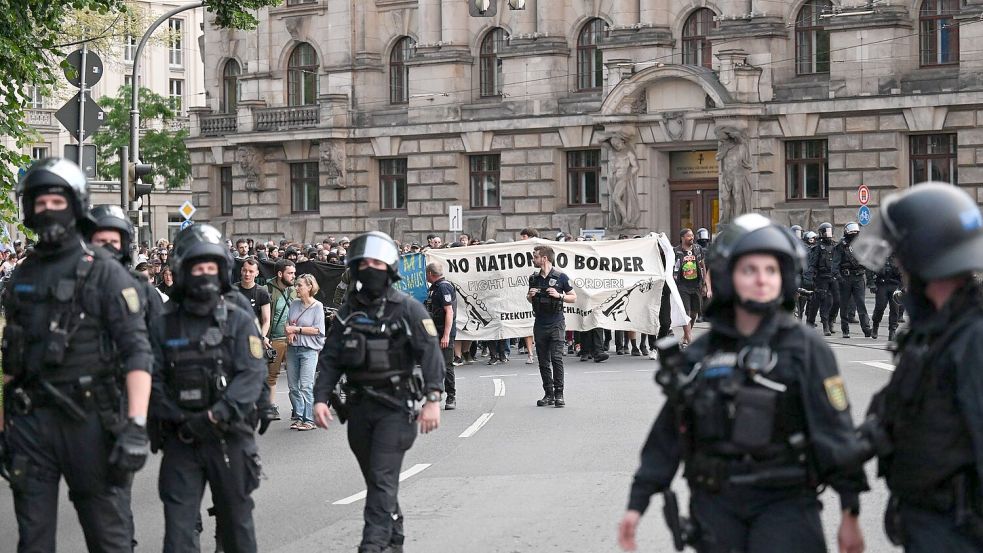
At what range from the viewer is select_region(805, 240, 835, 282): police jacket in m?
26.8

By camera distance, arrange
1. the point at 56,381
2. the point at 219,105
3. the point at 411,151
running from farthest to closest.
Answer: the point at 219,105 → the point at 411,151 → the point at 56,381

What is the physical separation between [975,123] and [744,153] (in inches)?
244

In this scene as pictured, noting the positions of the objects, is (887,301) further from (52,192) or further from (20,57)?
(52,192)

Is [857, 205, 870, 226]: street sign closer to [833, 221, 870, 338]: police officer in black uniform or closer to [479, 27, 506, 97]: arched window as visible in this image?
[833, 221, 870, 338]: police officer in black uniform

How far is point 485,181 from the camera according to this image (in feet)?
163

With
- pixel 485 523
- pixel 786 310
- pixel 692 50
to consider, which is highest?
pixel 692 50

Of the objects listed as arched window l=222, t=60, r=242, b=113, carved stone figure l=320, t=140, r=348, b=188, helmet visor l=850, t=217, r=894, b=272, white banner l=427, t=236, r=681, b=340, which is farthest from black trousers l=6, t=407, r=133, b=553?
arched window l=222, t=60, r=242, b=113

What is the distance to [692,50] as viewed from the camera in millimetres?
45156

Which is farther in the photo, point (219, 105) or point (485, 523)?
point (219, 105)

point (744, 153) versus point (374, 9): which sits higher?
point (374, 9)

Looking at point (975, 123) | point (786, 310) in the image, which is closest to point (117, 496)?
point (786, 310)

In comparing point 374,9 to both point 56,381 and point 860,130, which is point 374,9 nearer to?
point 860,130

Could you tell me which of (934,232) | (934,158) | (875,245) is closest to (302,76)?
(934,158)

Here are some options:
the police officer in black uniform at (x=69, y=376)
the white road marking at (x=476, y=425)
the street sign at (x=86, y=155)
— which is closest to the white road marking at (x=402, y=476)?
the white road marking at (x=476, y=425)
